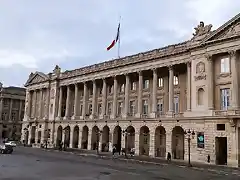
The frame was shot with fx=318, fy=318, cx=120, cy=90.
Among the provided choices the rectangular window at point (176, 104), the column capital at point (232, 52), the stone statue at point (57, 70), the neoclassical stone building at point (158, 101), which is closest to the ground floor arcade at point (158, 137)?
the neoclassical stone building at point (158, 101)

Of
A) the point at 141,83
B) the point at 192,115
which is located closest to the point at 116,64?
the point at 141,83

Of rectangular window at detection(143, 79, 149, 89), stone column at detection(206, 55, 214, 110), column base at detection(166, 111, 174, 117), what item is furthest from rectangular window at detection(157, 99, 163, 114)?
stone column at detection(206, 55, 214, 110)

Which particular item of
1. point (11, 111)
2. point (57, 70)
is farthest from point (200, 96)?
point (11, 111)

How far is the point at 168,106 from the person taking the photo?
58250 mm

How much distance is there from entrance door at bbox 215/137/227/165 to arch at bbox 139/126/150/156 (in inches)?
645

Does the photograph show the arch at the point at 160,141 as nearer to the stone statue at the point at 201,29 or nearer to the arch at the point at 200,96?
the arch at the point at 200,96

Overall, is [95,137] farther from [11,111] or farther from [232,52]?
[11,111]

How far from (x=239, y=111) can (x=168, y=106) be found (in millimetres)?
17177

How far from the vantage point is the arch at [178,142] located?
53719mm

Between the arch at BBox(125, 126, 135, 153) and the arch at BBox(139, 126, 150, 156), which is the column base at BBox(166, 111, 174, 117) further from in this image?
the arch at BBox(125, 126, 135, 153)

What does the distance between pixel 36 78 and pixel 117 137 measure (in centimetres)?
3886

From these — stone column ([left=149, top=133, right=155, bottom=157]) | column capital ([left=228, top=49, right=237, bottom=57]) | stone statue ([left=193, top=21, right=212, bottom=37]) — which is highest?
stone statue ([left=193, top=21, right=212, bottom=37])

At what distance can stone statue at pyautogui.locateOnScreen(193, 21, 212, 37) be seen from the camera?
4969 centimetres

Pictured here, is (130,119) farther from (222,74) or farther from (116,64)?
(222,74)
